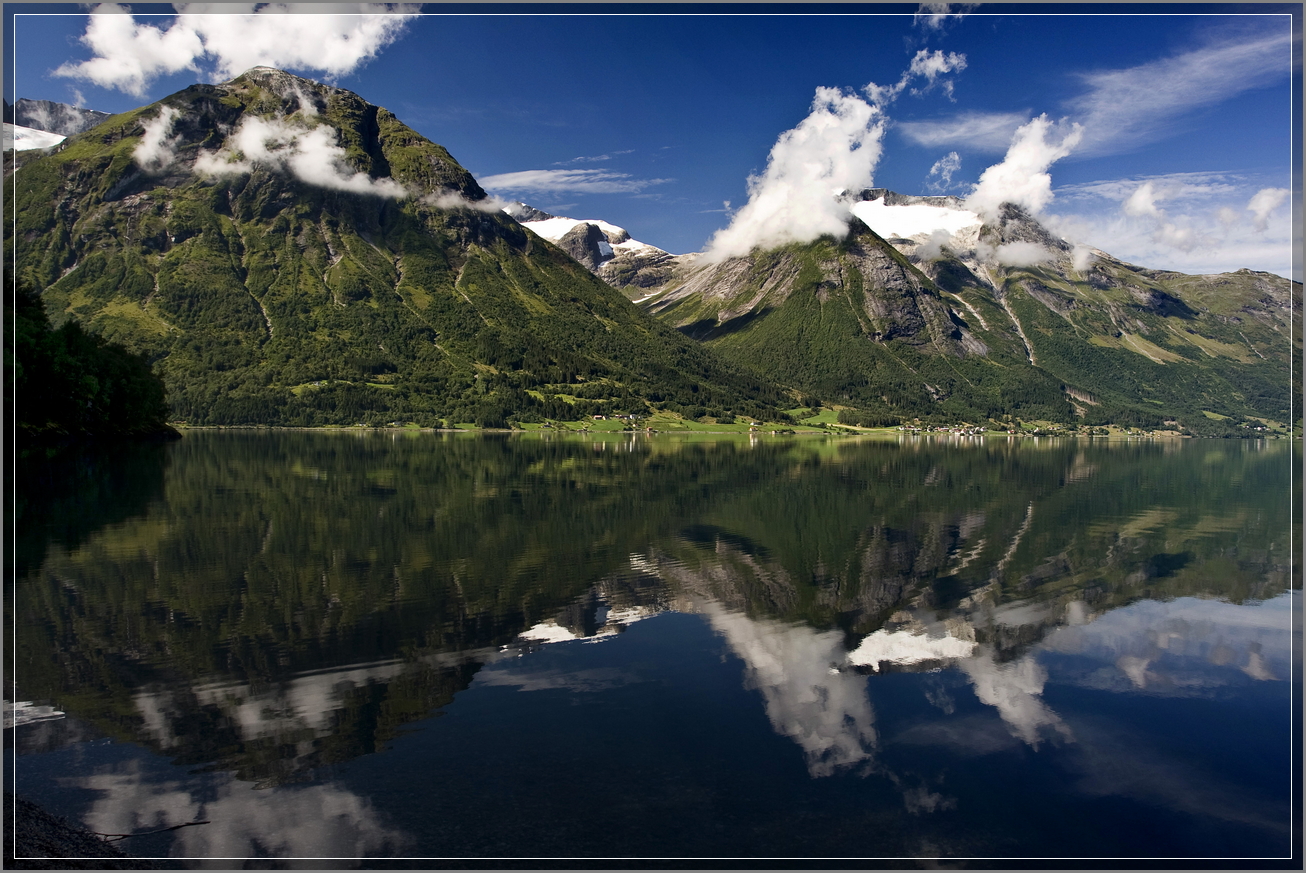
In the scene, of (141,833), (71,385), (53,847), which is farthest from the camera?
(71,385)

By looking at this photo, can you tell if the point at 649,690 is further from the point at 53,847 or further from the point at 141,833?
the point at 53,847

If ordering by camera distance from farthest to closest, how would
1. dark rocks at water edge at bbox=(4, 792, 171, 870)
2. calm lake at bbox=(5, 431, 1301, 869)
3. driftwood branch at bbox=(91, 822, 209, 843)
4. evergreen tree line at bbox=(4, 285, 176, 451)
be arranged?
evergreen tree line at bbox=(4, 285, 176, 451)
calm lake at bbox=(5, 431, 1301, 869)
driftwood branch at bbox=(91, 822, 209, 843)
dark rocks at water edge at bbox=(4, 792, 171, 870)

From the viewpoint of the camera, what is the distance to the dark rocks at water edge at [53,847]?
11172mm

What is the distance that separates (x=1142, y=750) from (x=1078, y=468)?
360 feet

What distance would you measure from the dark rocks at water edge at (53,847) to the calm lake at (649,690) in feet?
1.54

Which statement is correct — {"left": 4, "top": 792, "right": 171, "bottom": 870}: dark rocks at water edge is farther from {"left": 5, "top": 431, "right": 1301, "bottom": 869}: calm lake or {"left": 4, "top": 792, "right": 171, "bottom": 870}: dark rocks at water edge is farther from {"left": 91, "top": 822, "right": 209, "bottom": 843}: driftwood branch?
{"left": 5, "top": 431, "right": 1301, "bottom": 869}: calm lake

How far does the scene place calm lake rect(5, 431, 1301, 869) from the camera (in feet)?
46.5

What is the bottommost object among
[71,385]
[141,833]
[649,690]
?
[649,690]

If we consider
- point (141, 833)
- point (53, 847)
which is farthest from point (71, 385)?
point (53, 847)

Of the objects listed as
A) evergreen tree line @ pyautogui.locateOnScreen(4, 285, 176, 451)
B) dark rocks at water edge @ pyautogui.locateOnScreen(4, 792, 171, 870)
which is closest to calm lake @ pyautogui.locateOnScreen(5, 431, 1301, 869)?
dark rocks at water edge @ pyautogui.locateOnScreen(4, 792, 171, 870)

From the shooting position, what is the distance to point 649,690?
2105 cm

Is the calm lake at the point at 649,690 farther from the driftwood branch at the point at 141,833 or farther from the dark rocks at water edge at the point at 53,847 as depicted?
the dark rocks at water edge at the point at 53,847

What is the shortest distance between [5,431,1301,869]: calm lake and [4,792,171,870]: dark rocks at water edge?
1.54 ft

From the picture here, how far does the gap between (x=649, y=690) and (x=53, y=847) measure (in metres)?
13.2
